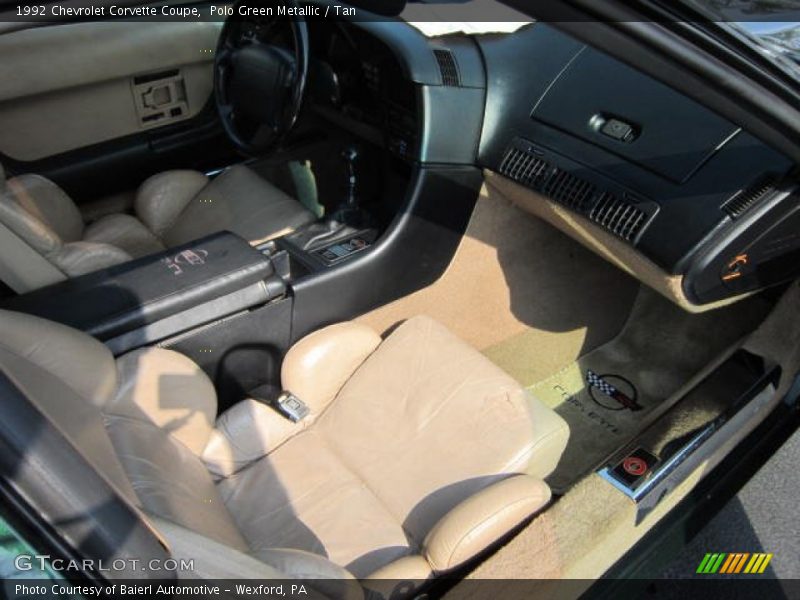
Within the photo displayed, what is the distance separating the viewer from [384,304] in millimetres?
1980

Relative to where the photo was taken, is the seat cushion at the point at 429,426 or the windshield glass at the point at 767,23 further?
the seat cushion at the point at 429,426

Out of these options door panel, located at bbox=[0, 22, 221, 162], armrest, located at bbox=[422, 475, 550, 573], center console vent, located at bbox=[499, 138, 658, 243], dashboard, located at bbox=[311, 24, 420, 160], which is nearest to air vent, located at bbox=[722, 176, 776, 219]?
center console vent, located at bbox=[499, 138, 658, 243]

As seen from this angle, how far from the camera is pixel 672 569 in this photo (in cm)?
182

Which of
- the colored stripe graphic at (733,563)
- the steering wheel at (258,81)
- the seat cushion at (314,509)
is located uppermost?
the steering wheel at (258,81)

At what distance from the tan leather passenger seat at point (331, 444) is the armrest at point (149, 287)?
0.15 meters

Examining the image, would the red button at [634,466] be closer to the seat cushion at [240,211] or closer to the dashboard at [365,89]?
the dashboard at [365,89]

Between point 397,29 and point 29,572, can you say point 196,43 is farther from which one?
point 29,572

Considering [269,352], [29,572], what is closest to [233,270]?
[269,352]

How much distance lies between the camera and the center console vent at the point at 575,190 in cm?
155

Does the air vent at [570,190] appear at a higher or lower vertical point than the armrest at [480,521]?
higher

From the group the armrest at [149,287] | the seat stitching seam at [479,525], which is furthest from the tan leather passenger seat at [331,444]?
the armrest at [149,287]

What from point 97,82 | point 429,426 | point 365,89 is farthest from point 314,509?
point 97,82

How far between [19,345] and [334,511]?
754 mm

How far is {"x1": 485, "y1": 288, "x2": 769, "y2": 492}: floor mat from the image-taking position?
2.09 m
